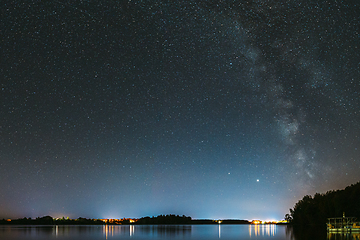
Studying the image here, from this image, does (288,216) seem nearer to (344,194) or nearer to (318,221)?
(318,221)

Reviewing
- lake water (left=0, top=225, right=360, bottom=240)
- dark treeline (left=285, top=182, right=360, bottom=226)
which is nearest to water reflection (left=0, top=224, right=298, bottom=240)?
lake water (left=0, top=225, right=360, bottom=240)

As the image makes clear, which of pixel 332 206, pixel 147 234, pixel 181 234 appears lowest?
pixel 147 234

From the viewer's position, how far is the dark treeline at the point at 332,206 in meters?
82.2

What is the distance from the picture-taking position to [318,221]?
10606cm

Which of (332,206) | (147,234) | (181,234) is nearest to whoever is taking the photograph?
(181,234)

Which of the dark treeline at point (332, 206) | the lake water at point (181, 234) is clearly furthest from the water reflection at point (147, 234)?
the dark treeline at point (332, 206)

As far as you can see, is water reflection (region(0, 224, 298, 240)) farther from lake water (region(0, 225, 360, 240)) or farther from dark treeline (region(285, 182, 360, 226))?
dark treeline (region(285, 182, 360, 226))

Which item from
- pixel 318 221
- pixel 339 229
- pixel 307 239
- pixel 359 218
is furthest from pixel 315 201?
pixel 307 239

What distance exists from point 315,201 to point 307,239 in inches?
2982

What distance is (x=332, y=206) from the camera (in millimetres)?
95312

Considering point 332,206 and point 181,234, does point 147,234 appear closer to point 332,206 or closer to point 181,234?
point 181,234

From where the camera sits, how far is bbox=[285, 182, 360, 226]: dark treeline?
82250 mm

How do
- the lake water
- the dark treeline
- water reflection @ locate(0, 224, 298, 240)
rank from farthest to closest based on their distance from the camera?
1. the dark treeline
2. water reflection @ locate(0, 224, 298, 240)
3. the lake water

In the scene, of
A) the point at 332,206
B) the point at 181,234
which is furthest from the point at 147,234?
the point at 332,206
